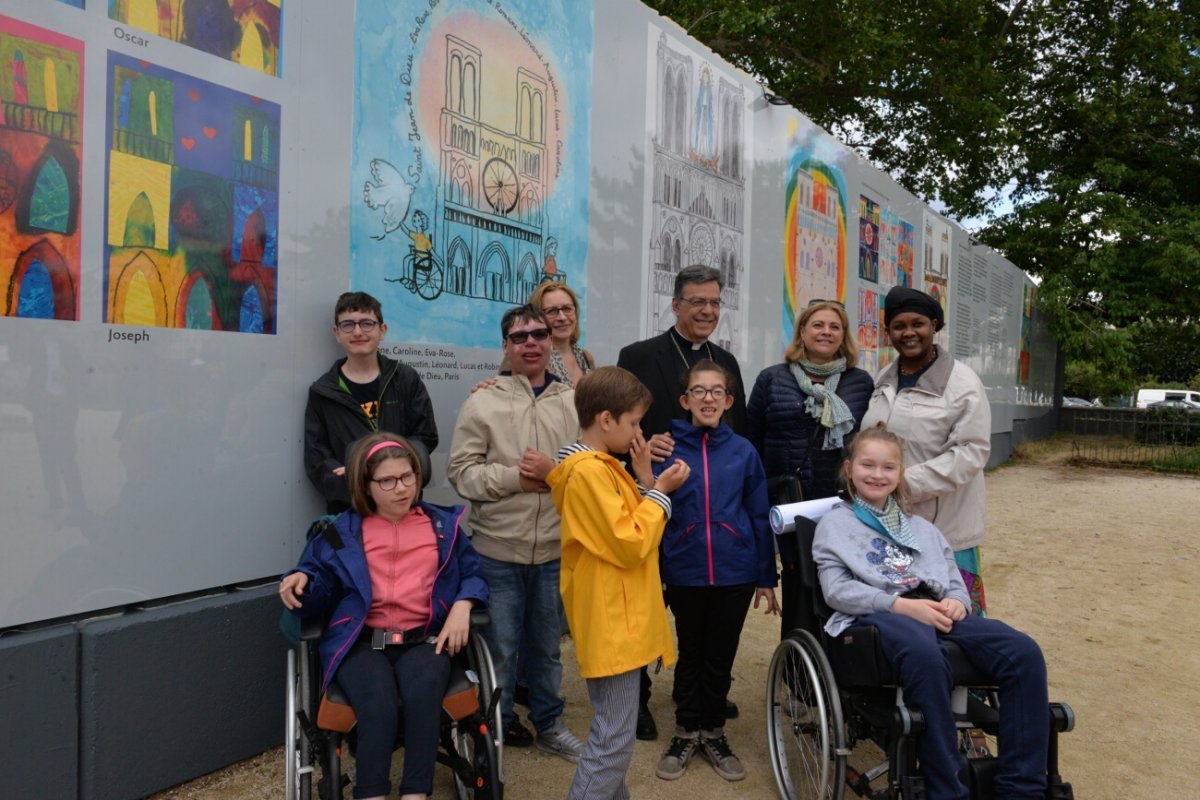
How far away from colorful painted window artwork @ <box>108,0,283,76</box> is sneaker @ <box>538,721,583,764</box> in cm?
265

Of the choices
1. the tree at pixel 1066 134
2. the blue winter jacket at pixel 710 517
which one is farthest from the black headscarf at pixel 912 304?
the tree at pixel 1066 134

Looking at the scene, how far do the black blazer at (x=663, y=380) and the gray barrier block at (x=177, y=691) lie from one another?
5.30 feet

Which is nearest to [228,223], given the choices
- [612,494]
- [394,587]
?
[394,587]

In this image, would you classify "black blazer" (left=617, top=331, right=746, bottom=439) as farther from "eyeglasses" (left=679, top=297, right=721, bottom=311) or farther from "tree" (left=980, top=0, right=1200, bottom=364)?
"tree" (left=980, top=0, right=1200, bottom=364)

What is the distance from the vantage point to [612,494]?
8.52ft

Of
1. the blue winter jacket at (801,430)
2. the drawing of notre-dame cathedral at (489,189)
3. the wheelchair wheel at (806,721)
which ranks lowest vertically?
the wheelchair wheel at (806,721)

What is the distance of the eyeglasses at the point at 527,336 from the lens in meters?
3.29

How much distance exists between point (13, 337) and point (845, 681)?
2.62 metres

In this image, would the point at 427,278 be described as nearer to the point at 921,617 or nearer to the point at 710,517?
the point at 710,517

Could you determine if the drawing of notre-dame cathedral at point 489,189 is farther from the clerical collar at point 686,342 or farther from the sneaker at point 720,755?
the sneaker at point 720,755

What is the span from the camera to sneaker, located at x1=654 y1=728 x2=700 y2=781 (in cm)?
325

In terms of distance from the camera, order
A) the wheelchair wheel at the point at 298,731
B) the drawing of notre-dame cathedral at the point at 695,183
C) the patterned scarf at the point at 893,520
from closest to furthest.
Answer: the wheelchair wheel at the point at 298,731 → the patterned scarf at the point at 893,520 → the drawing of notre-dame cathedral at the point at 695,183

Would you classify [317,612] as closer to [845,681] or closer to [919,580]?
[845,681]

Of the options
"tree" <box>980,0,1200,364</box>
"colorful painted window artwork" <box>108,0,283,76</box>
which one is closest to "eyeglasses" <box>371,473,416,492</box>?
"colorful painted window artwork" <box>108,0,283,76</box>
